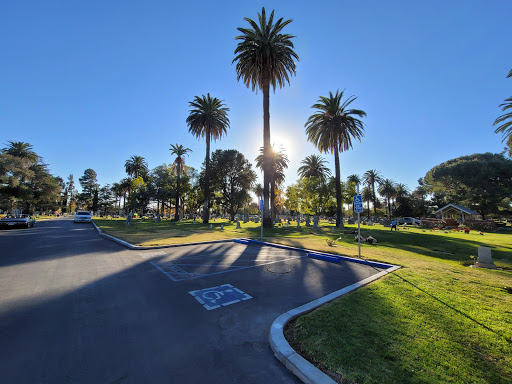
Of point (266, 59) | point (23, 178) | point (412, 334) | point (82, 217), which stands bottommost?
point (412, 334)

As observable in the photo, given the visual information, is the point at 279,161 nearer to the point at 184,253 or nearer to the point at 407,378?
the point at 184,253

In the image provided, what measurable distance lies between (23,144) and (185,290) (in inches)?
2496

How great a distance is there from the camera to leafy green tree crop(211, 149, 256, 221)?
51344 mm

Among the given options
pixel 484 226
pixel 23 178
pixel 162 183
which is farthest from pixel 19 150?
pixel 484 226

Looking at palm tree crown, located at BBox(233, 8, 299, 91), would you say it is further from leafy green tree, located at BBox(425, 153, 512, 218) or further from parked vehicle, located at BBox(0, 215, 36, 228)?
leafy green tree, located at BBox(425, 153, 512, 218)

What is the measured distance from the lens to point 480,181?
46000mm

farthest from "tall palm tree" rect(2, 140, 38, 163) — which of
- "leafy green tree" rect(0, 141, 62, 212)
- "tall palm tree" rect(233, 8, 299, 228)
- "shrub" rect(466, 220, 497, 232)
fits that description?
"shrub" rect(466, 220, 497, 232)

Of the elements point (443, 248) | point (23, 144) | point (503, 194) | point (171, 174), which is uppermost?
point (23, 144)

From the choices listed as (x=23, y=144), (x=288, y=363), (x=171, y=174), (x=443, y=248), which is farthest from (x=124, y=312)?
(x=23, y=144)

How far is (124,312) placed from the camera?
441cm

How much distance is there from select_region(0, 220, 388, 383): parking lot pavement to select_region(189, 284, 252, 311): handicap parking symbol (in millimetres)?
24

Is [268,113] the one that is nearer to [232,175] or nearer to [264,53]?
[264,53]

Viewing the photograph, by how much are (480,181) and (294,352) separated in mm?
63482

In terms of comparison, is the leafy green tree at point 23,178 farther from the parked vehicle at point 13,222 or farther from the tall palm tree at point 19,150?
the parked vehicle at point 13,222
